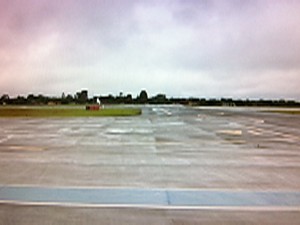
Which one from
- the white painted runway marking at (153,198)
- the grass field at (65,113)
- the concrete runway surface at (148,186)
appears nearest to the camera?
the concrete runway surface at (148,186)

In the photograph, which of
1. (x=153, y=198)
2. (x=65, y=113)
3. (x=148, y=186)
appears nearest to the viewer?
(x=153, y=198)

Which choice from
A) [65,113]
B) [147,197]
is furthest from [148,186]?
[65,113]

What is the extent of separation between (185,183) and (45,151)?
6.73 metres

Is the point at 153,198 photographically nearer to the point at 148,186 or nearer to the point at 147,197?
the point at 147,197

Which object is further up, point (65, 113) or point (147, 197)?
point (147, 197)

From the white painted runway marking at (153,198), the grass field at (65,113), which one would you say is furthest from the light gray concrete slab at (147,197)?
the grass field at (65,113)

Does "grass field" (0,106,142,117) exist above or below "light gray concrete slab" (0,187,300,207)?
below

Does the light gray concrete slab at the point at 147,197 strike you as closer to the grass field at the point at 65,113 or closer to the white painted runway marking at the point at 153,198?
the white painted runway marking at the point at 153,198

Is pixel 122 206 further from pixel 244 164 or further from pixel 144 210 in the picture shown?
pixel 244 164

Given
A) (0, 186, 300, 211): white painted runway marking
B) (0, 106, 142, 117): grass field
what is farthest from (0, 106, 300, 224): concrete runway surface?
(0, 106, 142, 117): grass field

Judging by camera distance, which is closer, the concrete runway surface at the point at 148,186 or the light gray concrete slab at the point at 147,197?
the concrete runway surface at the point at 148,186

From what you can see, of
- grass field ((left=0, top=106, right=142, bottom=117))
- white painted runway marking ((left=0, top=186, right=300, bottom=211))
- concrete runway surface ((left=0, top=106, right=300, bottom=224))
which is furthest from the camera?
A: grass field ((left=0, top=106, right=142, bottom=117))

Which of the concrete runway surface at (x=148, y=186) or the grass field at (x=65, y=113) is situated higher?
the concrete runway surface at (x=148, y=186)

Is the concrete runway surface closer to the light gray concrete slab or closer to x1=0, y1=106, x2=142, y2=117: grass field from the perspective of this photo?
the light gray concrete slab
